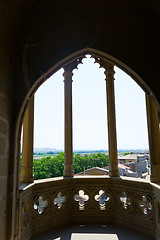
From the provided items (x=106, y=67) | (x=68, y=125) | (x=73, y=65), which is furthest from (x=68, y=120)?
(x=106, y=67)

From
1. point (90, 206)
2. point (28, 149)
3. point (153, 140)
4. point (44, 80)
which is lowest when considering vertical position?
point (90, 206)

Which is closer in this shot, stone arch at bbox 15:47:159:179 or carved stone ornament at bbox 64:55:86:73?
stone arch at bbox 15:47:159:179

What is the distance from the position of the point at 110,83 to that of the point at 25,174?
292cm

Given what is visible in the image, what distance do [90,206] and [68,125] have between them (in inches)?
74.7

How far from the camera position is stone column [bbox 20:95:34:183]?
3.51 meters

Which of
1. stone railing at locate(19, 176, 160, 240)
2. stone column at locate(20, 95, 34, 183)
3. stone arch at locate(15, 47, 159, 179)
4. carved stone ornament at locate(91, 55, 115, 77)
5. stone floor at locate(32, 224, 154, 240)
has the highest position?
carved stone ornament at locate(91, 55, 115, 77)

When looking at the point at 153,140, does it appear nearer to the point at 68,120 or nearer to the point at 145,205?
the point at 145,205

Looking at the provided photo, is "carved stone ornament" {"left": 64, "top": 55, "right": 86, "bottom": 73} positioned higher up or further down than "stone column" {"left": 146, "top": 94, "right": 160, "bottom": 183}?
higher up

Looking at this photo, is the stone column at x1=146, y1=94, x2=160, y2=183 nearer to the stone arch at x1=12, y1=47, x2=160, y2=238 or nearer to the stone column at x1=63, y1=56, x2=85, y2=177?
the stone arch at x1=12, y1=47, x2=160, y2=238

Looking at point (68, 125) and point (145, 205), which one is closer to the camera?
point (145, 205)

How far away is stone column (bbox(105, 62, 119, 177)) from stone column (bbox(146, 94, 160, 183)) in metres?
0.83

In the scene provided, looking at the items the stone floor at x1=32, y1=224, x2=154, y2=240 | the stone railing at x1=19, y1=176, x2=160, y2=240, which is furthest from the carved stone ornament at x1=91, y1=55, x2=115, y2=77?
the stone floor at x1=32, y1=224, x2=154, y2=240

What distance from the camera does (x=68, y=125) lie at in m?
4.26

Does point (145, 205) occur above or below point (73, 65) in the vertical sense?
below
